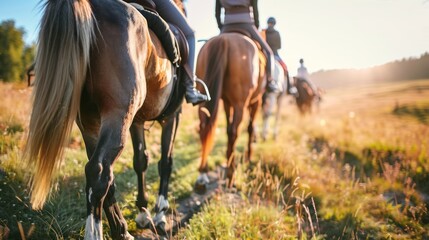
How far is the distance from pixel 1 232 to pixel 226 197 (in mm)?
2560

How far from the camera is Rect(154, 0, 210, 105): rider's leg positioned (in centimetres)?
325

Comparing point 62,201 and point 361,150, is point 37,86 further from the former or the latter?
point 361,150

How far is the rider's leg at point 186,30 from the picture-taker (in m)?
3.25

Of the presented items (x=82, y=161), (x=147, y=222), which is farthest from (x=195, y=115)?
A: (x=147, y=222)

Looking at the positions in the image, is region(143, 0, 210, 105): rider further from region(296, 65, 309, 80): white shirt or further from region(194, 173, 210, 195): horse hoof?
region(296, 65, 309, 80): white shirt

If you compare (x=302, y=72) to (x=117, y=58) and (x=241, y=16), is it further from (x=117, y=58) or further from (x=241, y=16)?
(x=117, y=58)

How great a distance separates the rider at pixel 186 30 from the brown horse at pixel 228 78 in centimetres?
131

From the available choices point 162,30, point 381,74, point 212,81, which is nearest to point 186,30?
point 162,30

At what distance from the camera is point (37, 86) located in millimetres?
1876

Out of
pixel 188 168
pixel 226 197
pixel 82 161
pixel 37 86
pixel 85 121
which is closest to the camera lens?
pixel 37 86

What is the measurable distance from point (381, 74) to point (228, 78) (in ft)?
344

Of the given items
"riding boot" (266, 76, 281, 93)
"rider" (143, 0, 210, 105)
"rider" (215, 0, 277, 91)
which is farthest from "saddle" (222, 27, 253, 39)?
"rider" (143, 0, 210, 105)

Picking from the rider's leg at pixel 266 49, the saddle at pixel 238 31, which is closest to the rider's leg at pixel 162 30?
the saddle at pixel 238 31

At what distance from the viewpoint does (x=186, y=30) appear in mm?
3467
